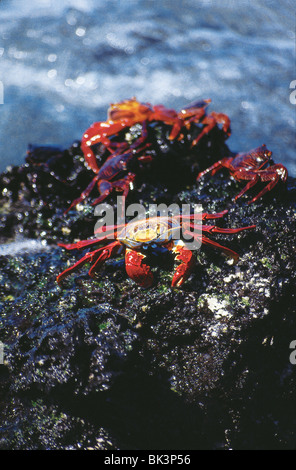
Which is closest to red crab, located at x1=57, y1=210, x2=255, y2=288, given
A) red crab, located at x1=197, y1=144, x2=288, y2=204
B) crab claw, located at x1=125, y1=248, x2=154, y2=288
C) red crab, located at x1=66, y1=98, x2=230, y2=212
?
crab claw, located at x1=125, y1=248, x2=154, y2=288

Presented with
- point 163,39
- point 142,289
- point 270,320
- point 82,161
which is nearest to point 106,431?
point 142,289

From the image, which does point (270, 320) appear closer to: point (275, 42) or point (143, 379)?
point (143, 379)

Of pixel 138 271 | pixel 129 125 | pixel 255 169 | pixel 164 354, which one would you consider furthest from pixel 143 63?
pixel 164 354

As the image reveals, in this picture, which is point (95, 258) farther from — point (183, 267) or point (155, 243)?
point (183, 267)

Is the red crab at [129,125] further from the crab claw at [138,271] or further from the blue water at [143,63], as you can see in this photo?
the blue water at [143,63]

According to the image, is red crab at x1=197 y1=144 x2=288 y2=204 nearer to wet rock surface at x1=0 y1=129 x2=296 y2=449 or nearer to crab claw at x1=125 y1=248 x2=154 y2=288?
wet rock surface at x1=0 y1=129 x2=296 y2=449

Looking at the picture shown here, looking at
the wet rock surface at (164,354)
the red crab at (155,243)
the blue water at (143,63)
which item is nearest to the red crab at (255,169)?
the wet rock surface at (164,354)
